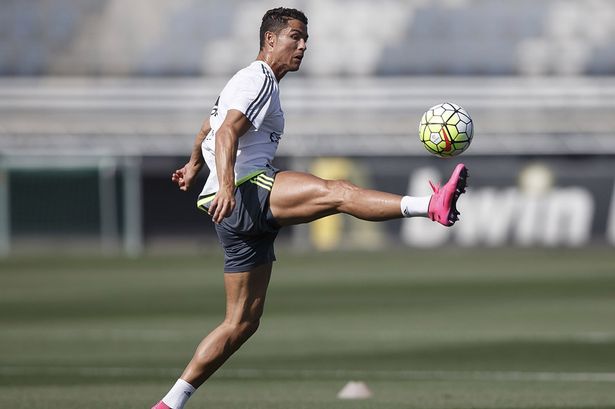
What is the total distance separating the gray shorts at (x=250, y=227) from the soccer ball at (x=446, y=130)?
0.93 metres

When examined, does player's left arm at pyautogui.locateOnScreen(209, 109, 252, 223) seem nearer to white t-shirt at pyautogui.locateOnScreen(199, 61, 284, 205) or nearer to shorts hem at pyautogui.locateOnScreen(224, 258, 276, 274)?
white t-shirt at pyautogui.locateOnScreen(199, 61, 284, 205)

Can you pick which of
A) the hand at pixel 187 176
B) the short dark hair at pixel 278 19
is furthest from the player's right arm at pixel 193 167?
the short dark hair at pixel 278 19

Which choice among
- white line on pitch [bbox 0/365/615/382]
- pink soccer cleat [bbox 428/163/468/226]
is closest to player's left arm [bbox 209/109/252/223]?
pink soccer cleat [bbox 428/163/468/226]

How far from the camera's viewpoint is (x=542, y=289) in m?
18.9

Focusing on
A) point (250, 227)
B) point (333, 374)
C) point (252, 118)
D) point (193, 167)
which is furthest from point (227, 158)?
point (333, 374)

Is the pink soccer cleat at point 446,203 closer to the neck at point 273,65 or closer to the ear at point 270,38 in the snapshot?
the neck at point 273,65

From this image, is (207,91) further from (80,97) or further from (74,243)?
(74,243)

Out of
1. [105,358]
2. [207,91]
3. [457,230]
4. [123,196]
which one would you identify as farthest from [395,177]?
[105,358]

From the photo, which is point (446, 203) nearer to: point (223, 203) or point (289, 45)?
point (223, 203)

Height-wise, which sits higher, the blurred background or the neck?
the neck

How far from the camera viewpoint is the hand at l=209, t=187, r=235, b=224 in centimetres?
616

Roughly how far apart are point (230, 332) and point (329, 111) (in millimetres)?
32759

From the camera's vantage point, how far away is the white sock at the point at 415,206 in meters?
6.17

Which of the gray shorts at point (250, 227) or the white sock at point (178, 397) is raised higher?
the gray shorts at point (250, 227)
